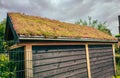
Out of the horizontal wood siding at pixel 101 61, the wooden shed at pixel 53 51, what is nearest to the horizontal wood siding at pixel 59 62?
the wooden shed at pixel 53 51

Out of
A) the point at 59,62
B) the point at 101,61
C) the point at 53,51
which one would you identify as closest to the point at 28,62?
the point at 53,51

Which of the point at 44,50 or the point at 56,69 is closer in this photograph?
the point at 44,50

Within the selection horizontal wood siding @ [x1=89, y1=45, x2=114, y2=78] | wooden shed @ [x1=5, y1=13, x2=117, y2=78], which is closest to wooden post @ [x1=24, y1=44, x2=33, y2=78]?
wooden shed @ [x1=5, y1=13, x2=117, y2=78]

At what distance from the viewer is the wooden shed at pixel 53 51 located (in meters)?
6.04

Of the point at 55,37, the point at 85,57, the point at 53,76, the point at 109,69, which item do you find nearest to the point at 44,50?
the point at 55,37

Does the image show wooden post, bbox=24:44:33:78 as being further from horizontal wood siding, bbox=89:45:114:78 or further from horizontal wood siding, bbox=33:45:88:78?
horizontal wood siding, bbox=89:45:114:78

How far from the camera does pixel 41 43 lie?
650 centimetres

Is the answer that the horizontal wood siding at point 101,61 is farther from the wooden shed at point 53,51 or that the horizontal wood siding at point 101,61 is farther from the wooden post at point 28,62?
the wooden post at point 28,62

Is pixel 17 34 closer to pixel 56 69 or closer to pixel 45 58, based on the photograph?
pixel 45 58

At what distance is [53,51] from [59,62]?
23.9 inches

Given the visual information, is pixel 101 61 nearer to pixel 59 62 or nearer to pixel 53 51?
pixel 59 62

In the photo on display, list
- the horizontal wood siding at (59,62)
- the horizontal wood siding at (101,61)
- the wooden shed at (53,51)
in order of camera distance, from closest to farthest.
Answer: the wooden shed at (53,51), the horizontal wood siding at (59,62), the horizontal wood siding at (101,61)

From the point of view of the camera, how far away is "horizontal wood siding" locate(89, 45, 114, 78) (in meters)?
9.70

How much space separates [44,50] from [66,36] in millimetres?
1515
